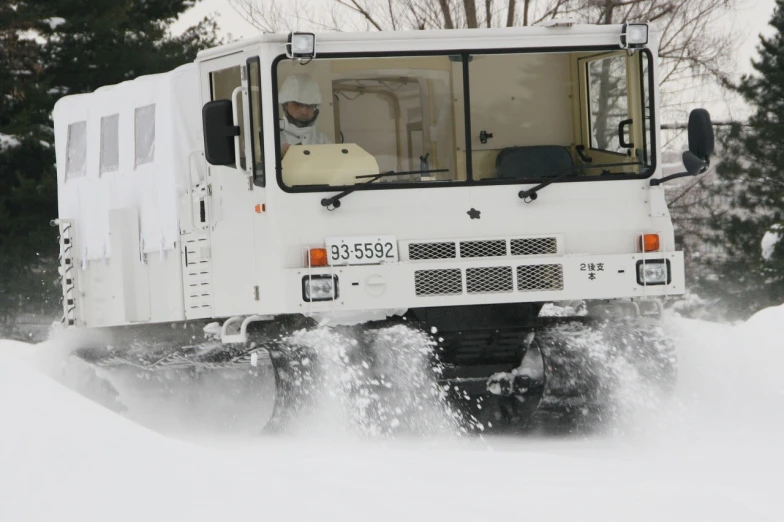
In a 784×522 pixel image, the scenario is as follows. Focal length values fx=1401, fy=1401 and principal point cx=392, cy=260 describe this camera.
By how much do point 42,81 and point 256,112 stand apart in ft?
66.2

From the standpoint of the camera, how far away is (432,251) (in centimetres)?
922

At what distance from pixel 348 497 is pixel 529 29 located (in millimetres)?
4458

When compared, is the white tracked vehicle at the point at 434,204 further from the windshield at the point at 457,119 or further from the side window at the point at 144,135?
the side window at the point at 144,135

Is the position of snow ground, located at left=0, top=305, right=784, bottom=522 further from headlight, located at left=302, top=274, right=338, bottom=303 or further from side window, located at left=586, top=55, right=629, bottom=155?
side window, located at left=586, top=55, right=629, bottom=155

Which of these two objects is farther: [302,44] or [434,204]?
[434,204]

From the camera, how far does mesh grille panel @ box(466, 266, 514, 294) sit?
916cm

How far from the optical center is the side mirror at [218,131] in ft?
29.4

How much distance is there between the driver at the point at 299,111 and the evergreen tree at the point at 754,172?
90.2 feet

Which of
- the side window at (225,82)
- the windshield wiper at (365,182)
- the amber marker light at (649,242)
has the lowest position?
the amber marker light at (649,242)

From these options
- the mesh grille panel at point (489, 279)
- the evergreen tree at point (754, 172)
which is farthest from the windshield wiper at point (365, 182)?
the evergreen tree at point (754, 172)

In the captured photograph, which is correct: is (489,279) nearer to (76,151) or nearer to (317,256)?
(317,256)

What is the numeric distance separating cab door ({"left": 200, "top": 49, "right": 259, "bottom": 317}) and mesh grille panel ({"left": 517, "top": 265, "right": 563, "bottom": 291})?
1.76 m

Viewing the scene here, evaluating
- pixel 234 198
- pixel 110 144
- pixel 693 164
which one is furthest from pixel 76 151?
pixel 693 164

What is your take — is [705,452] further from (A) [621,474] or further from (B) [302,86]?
(B) [302,86]
